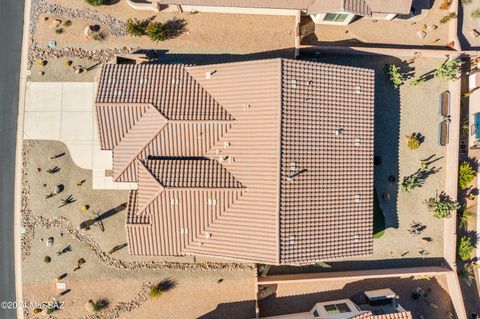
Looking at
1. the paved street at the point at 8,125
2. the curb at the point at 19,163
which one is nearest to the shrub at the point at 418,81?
the curb at the point at 19,163

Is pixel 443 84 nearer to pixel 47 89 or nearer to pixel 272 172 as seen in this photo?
pixel 272 172

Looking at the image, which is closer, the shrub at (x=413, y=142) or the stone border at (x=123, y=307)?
the shrub at (x=413, y=142)

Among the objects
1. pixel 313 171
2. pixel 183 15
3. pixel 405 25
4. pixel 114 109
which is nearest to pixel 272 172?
pixel 313 171

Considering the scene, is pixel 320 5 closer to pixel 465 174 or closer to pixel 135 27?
pixel 135 27

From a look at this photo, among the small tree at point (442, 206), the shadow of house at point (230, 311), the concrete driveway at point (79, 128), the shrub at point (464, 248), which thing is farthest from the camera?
the shadow of house at point (230, 311)

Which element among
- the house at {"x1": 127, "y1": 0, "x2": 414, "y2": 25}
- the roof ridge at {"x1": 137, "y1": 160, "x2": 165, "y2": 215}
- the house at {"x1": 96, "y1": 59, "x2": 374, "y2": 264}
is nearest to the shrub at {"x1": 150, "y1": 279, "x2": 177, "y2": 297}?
the house at {"x1": 96, "y1": 59, "x2": 374, "y2": 264}

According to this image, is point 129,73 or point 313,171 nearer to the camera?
point 313,171

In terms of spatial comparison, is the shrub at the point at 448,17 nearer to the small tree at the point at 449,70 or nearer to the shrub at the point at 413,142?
the small tree at the point at 449,70
